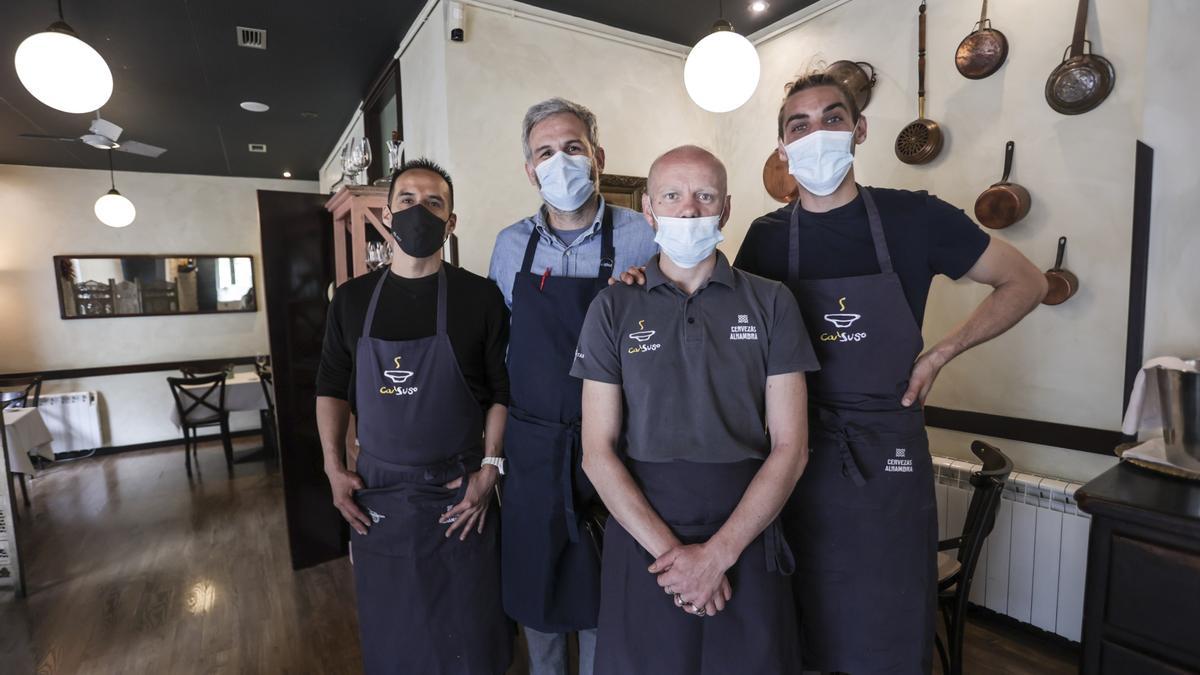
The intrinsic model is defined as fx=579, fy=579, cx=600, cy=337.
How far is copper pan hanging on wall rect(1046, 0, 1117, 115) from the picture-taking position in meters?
2.05

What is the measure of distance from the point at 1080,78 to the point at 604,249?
1.98 meters

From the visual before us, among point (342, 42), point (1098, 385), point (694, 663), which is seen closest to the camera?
point (694, 663)

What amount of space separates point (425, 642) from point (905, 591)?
3.69 ft

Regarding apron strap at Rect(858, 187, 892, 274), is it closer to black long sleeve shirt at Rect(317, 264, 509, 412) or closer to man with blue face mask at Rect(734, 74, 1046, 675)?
man with blue face mask at Rect(734, 74, 1046, 675)

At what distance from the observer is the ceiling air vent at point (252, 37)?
10.3ft

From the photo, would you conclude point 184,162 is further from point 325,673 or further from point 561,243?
point 561,243

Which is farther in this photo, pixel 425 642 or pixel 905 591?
pixel 425 642

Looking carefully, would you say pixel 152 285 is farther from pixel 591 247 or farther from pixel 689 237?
pixel 689 237

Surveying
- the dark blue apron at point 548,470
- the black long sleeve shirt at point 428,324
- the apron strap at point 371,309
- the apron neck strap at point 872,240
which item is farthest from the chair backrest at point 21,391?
the apron neck strap at point 872,240

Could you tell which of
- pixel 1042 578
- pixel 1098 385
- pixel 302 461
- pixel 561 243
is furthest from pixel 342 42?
pixel 1042 578

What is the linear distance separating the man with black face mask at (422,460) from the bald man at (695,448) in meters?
0.48

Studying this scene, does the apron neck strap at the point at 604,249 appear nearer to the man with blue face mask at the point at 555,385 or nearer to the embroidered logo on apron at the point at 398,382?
the man with blue face mask at the point at 555,385

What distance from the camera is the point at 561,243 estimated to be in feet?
4.92

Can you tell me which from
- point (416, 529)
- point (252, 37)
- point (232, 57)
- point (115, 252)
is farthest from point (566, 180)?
point (115, 252)
